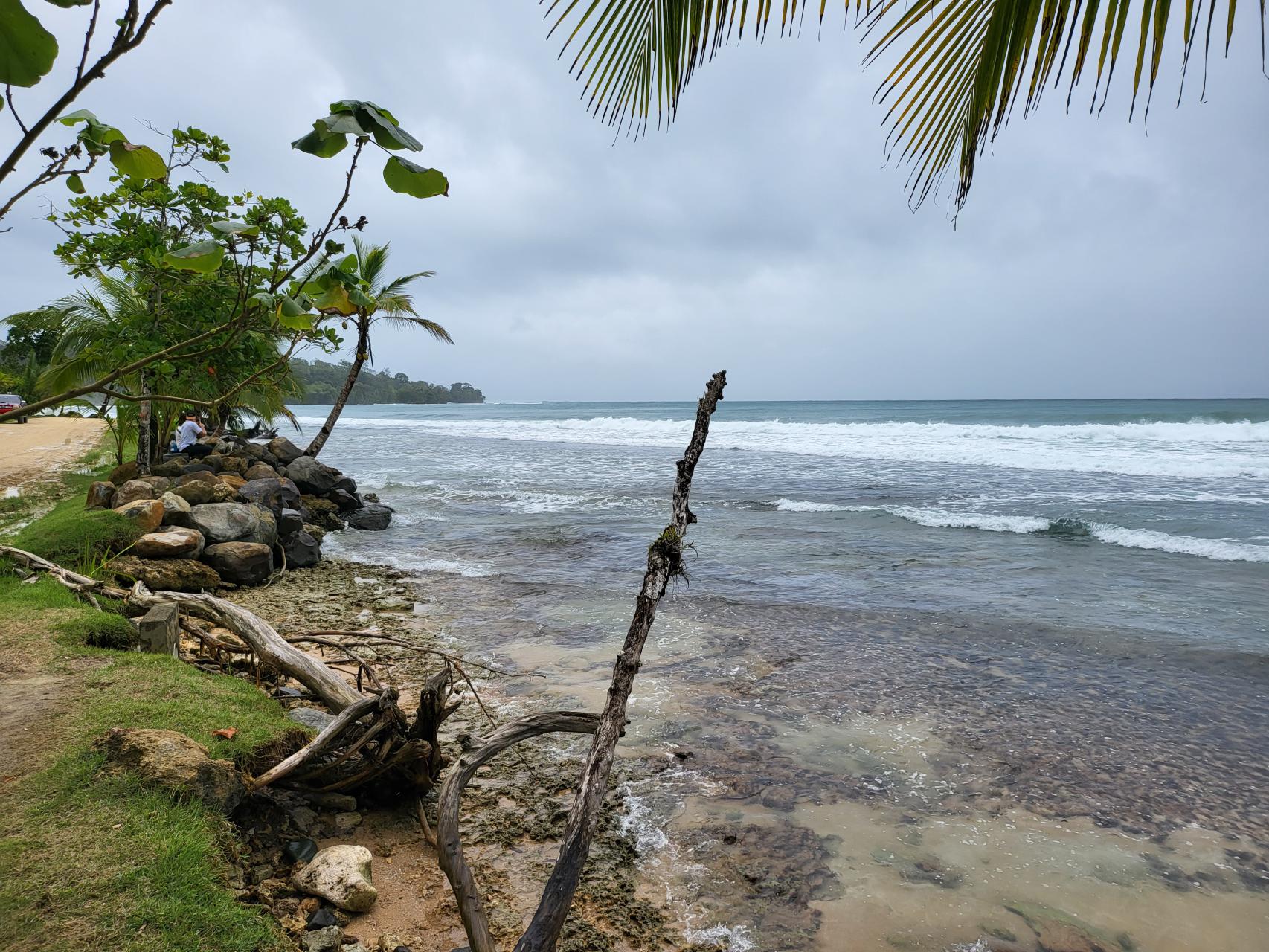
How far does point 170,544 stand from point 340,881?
5.85 m

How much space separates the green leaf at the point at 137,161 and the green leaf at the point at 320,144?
0.47 meters

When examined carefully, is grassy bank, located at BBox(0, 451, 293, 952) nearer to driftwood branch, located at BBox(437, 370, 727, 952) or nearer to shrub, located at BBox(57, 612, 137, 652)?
shrub, located at BBox(57, 612, 137, 652)

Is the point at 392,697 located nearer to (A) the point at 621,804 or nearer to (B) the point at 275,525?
(A) the point at 621,804

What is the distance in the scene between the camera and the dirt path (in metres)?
14.4

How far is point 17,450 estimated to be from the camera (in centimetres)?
1827

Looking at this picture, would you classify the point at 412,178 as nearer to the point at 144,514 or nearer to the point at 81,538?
the point at 81,538

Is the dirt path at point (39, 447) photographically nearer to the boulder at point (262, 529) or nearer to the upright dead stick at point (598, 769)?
the boulder at point (262, 529)

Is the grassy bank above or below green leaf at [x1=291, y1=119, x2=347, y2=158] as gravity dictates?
below

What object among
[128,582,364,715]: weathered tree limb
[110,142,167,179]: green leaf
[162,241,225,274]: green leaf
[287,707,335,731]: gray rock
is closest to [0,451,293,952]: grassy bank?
[287,707,335,731]: gray rock

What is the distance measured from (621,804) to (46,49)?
12.6 ft

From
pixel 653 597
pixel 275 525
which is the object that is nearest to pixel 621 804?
pixel 653 597

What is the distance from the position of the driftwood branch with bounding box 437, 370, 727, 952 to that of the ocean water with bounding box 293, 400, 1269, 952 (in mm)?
1137

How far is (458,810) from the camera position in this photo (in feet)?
8.97

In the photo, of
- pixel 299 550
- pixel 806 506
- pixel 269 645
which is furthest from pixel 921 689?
pixel 806 506
